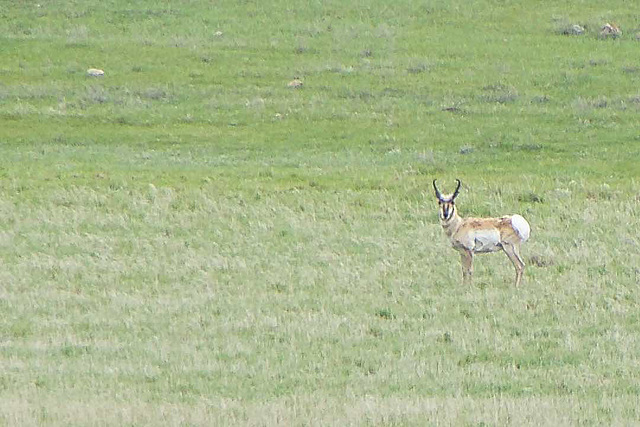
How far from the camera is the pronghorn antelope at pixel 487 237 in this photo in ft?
51.3

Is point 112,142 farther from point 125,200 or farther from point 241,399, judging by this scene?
point 241,399

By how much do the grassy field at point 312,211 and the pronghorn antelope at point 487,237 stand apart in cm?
36

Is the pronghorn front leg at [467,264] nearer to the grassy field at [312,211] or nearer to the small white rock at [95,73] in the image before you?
the grassy field at [312,211]

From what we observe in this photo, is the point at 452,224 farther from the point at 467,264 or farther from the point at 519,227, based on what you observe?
the point at 519,227

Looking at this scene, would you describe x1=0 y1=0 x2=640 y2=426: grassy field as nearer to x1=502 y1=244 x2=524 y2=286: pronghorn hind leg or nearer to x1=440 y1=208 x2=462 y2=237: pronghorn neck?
x1=502 y1=244 x2=524 y2=286: pronghorn hind leg

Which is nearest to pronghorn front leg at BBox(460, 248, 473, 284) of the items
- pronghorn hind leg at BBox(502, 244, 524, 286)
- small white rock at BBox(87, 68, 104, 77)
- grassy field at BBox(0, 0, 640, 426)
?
grassy field at BBox(0, 0, 640, 426)

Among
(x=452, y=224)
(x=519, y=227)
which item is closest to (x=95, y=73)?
(x=452, y=224)

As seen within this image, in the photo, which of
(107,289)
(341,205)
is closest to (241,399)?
(107,289)

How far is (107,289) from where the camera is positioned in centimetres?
1574

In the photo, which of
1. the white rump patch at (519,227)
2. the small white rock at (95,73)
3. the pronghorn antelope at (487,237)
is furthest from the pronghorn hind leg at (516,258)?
the small white rock at (95,73)

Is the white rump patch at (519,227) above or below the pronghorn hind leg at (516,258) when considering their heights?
above

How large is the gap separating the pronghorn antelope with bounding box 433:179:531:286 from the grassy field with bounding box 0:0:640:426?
14.0 inches

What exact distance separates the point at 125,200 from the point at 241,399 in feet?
41.1

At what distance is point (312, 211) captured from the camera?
21.8 meters
